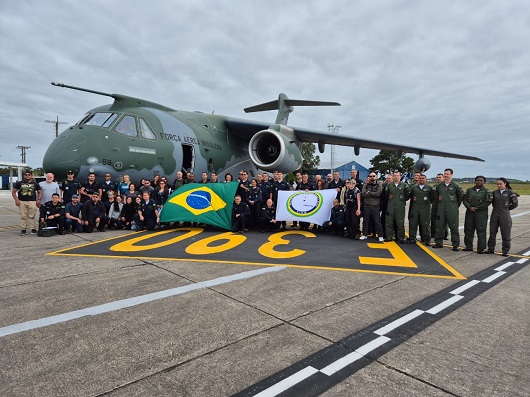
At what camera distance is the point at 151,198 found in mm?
9609

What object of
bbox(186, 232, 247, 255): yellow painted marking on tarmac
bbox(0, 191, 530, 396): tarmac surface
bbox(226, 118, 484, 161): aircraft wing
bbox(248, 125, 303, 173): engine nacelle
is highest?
bbox(226, 118, 484, 161): aircraft wing

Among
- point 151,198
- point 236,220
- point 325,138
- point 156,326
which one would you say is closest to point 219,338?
point 156,326

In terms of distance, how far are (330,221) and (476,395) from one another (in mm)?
6789

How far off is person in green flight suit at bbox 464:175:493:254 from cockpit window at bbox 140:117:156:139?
8.70 meters

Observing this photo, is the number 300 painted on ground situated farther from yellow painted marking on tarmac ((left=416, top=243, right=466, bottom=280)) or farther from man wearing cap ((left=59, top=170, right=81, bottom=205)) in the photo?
man wearing cap ((left=59, top=170, right=81, bottom=205))

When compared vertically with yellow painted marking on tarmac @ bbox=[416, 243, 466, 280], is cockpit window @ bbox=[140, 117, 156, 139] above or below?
above

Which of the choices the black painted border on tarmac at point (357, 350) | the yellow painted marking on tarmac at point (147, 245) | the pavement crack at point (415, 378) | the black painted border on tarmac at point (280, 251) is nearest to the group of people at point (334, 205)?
the black painted border on tarmac at point (280, 251)

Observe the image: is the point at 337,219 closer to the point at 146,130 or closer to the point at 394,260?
the point at 394,260

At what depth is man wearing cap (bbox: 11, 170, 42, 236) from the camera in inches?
344

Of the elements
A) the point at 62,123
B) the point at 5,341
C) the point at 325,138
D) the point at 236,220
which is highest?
the point at 62,123

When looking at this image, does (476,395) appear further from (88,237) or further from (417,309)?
(88,237)

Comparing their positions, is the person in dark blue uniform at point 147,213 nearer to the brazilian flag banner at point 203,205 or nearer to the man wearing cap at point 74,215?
the brazilian flag banner at point 203,205

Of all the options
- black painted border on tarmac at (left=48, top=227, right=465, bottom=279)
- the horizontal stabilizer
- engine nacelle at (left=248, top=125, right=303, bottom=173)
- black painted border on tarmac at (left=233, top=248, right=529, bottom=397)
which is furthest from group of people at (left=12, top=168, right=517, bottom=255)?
the horizontal stabilizer

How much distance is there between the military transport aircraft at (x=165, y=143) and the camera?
891 centimetres
